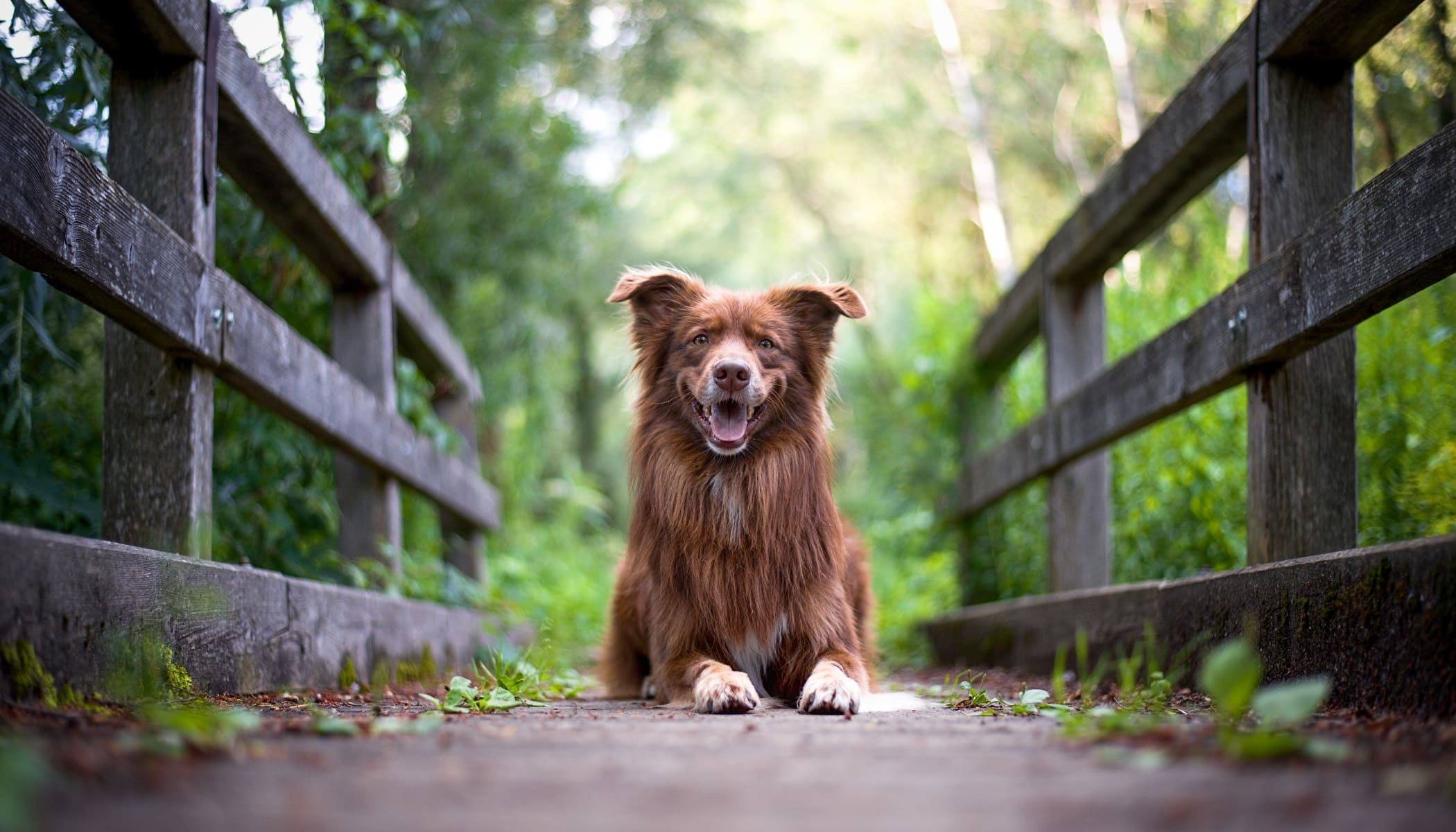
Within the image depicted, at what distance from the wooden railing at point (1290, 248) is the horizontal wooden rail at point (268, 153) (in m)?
2.80

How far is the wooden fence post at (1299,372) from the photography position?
111 inches

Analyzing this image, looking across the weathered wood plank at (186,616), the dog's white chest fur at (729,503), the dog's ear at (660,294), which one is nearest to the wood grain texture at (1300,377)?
the dog's white chest fur at (729,503)

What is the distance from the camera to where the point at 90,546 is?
7.27ft

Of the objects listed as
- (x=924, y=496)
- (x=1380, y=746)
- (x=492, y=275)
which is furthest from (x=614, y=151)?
Result: (x=1380, y=746)

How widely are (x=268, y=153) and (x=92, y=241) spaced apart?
47.9 inches

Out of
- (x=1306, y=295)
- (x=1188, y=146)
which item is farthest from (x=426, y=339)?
(x=1306, y=295)

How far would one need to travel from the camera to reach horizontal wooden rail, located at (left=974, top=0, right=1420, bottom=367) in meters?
2.74

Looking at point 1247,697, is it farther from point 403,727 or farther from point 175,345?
point 175,345

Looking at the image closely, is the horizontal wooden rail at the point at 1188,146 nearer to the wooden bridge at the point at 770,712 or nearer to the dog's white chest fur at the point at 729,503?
the wooden bridge at the point at 770,712

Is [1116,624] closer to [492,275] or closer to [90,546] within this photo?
[90,546]

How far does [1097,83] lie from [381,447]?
37.3ft

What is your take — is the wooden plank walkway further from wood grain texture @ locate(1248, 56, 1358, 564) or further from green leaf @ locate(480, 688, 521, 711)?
wood grain texture @ locate(1248, 56, 1358, 564)

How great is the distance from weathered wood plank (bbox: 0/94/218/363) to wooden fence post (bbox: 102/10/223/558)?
0.14 metres

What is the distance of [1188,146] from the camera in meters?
3.58
